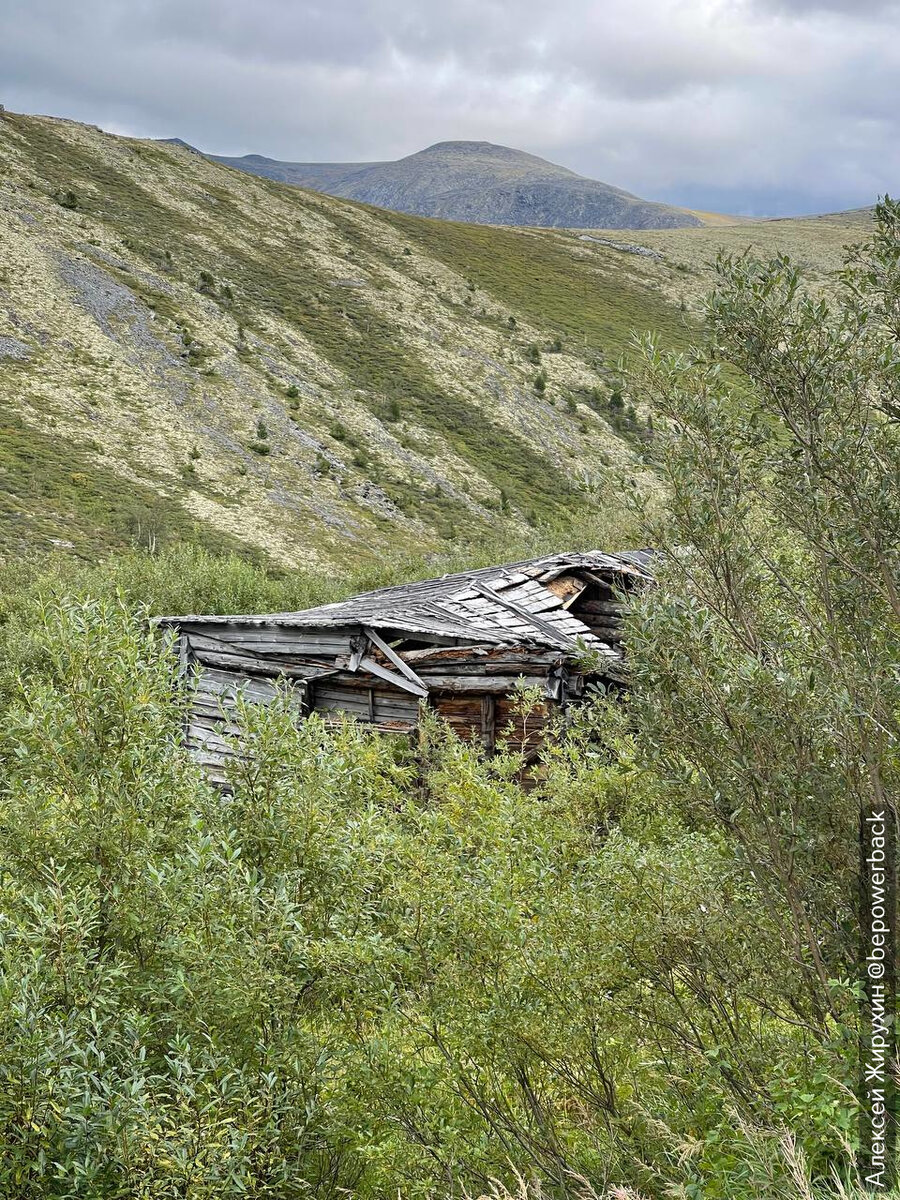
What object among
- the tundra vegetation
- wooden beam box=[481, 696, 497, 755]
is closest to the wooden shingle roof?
wooden beam box=[481, 696, 497, 755]

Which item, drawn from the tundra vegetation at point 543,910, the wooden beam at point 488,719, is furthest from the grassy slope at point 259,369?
the tundra vegetation at point 543,910

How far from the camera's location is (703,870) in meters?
5.16

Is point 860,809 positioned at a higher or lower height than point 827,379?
lower

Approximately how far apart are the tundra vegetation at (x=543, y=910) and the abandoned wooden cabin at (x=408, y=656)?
8.64 meters

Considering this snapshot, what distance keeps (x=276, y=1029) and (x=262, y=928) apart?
0.50m

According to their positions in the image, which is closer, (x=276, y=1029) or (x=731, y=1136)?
(x=731, y=1136)

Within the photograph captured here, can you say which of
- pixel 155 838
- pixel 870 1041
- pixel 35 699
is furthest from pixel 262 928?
pixel 870 1041

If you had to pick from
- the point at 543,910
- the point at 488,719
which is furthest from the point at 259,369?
the point at 543,910

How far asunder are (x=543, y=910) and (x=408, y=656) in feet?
33.4

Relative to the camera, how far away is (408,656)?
1527 centimetres

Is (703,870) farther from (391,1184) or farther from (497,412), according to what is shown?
(497,412)

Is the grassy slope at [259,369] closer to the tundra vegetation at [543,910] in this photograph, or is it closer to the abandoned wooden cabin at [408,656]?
the abandoned wooden cabin at [408,656]

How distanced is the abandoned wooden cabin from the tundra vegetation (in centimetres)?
864

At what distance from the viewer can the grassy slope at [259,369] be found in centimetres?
4181
